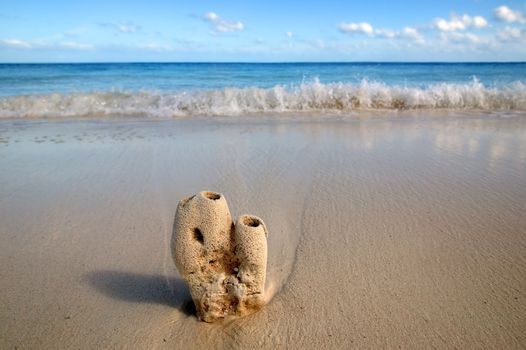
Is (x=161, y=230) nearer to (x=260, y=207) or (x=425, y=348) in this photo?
(x=260, y=207)

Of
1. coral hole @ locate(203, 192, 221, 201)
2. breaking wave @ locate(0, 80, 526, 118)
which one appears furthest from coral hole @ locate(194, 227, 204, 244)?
breaking wave @ locate(0, 80, 526, 118)

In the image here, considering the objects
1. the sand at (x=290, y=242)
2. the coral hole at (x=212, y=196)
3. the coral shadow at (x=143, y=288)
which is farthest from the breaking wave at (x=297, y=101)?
A: the coral hole at (x=212, y=196)

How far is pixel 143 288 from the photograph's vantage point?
217 centimetres

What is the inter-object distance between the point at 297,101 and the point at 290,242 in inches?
297

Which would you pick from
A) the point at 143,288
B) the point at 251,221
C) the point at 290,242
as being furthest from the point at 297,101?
the point at 251,221

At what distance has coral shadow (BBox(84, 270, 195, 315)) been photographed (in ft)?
6.75

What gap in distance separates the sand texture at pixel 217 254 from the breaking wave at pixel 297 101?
7.28 m

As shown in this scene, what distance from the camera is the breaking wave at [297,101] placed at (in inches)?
369

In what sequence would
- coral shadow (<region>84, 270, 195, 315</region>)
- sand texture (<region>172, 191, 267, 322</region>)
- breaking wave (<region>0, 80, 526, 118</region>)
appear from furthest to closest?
breaking wave (<region>0, 80, 526, 118</region>) < coral shadow (<region>84, 270, 195, 315</region>) < sand texture (<region>172, 191, 267, 322</region>)

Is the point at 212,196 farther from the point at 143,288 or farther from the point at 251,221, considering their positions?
the point at 143,288

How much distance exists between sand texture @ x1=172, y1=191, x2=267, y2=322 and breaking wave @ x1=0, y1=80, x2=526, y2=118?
7.28 m

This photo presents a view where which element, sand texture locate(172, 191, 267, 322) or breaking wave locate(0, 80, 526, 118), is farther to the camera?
breaking wave locate(0, 80, 526, 118)

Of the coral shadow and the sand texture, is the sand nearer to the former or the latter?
the coral shadow

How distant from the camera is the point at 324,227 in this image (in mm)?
2836
